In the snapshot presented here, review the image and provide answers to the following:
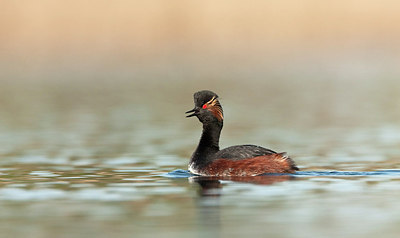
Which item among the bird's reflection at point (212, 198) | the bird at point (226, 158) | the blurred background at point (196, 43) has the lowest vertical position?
the bird's reflection at point (212, 198)

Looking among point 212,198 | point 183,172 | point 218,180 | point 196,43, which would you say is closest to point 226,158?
point 218,180

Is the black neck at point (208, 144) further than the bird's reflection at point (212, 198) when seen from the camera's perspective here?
Yes

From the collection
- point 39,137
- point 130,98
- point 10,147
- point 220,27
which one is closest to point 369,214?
point 10,147

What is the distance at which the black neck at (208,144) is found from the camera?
19703mm

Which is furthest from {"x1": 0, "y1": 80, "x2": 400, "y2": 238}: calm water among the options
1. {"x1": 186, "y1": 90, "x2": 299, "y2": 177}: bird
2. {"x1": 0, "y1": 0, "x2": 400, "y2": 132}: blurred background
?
{"x1": 0, "y1": 0, "x2": 400, "y2": 132}: blurred background

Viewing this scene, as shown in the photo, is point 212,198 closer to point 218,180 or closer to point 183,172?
point 218,180

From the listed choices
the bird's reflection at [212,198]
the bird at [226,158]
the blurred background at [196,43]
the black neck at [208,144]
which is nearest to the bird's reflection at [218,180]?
the bird's reflection at [212,198]

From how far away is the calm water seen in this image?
13.9m

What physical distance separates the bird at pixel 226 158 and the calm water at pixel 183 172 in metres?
Answer: 0.35

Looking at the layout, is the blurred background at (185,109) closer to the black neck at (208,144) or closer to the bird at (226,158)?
the bird at (226,158)

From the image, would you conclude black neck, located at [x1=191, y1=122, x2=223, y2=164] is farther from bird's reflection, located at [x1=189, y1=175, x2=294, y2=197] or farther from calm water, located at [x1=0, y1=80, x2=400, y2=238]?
bird's reflection, located at [x1=189, y1=175, x2=294, y2=197]

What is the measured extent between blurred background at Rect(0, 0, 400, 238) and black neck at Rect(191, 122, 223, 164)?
77cm

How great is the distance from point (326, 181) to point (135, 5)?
5694 centimetres

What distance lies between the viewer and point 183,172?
19.8 meters
